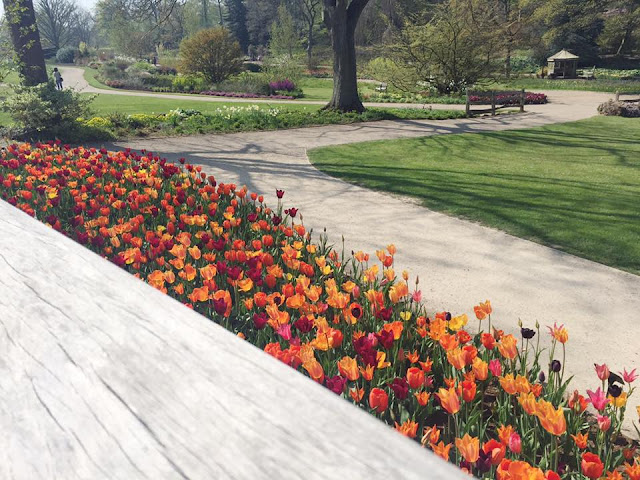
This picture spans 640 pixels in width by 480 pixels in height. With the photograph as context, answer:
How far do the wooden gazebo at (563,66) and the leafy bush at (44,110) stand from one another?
120ft

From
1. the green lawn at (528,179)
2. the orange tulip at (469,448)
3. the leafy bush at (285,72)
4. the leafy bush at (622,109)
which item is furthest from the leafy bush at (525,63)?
the orange tulip at (469,448)

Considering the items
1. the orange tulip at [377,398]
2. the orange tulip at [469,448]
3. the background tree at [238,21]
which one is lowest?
the orange tulip at [377,398]

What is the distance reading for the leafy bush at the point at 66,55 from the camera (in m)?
66.2

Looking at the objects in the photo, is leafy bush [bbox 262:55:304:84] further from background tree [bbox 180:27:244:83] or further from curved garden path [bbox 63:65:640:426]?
curved garden path [bbox 63:65:640:426]

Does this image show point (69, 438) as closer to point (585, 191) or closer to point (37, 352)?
point (37, 352)

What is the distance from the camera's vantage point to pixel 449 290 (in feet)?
14.1

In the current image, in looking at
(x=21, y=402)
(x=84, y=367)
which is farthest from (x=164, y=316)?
(x=21, y=402)

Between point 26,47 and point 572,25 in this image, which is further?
point 572,25

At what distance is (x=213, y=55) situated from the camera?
105 feet

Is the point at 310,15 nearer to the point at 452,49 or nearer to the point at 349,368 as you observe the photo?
the point at 452,49

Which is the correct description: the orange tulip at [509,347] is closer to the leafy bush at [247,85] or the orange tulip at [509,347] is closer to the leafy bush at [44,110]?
the leafy bush at [44,110]

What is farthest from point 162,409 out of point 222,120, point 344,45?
point 344,45

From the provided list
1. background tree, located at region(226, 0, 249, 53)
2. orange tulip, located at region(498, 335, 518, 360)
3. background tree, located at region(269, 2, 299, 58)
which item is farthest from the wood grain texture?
background tree, located at region(226, 0, 249, 53)

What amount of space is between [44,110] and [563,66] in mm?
38137
